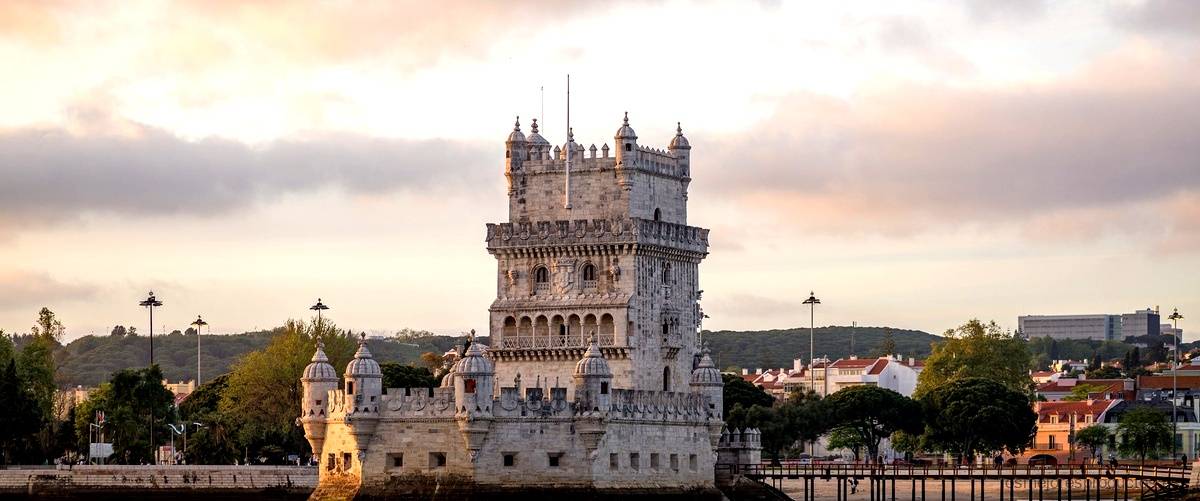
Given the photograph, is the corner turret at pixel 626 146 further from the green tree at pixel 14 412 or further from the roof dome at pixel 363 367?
the green tree at pixel 14 412

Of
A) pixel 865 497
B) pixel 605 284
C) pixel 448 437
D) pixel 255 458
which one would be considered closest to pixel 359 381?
pixel 448 437

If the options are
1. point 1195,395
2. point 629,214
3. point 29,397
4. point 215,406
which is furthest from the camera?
point 1195,395

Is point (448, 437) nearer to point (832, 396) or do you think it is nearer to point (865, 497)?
point (865, 497)

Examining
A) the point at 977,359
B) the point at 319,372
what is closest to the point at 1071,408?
the point at 977,359

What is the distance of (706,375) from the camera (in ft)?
367

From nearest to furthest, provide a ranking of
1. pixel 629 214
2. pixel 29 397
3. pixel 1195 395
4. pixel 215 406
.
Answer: pixel 629 214, pixel 29 397, pixel 215 406, pixel 1195 395

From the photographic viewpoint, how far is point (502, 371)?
369 feet

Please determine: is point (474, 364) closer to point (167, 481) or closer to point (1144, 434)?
point (167, 481)

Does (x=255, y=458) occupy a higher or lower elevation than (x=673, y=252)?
lower

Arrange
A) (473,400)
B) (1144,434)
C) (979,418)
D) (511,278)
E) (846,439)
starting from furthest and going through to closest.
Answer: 1. (846,439)
2. (1144,434)
3. (979,418)
4. (511,278)
5. (473,400)

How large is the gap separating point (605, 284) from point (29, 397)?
39119mm

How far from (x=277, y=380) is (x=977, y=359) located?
2394 inches

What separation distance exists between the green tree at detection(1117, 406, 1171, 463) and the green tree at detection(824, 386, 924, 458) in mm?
15305

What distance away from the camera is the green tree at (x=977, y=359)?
17838 cm
